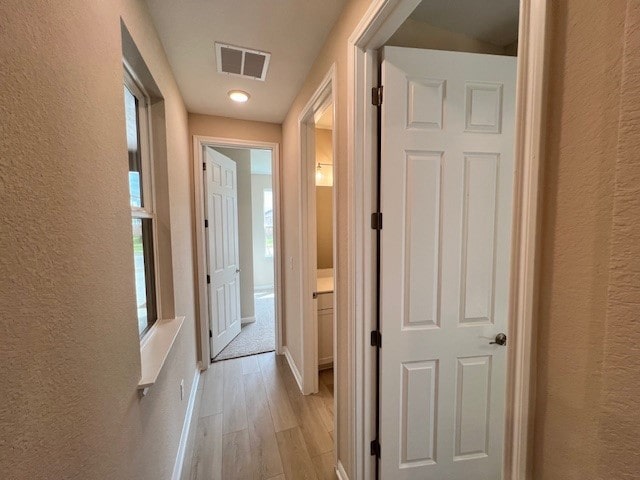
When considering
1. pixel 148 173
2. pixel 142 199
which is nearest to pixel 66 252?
pixel 142 199

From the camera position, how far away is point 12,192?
490mm

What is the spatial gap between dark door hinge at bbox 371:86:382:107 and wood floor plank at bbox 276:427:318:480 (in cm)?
209

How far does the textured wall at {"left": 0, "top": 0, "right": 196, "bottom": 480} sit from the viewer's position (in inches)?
19.2

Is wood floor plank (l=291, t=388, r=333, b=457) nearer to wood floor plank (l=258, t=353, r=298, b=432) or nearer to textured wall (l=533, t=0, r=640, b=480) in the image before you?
wood floor plank (l=258, t=353, r=298, b=432)

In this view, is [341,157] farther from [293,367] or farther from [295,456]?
[293,367]

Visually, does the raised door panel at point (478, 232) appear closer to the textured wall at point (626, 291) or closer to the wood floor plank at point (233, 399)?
the textured wall at point (626, 291)

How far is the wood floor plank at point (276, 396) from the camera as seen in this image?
2.09 metres

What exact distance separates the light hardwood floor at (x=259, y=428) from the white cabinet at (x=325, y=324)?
0.23 m

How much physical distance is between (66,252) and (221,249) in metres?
2.46

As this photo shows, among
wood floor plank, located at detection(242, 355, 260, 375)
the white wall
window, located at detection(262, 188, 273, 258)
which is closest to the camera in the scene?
wood floor plank, located at detection(242, 355, 260, 375)

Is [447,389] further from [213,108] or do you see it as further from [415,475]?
[213,108]

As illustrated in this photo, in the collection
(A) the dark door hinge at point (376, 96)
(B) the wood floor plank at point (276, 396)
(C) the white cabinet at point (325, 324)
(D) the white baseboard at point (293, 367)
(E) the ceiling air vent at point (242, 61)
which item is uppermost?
(E) the ceiling air vent at point (242, 61)

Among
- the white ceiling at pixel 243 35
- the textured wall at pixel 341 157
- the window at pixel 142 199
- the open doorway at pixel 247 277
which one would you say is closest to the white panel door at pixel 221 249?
the open doorway at pixel 247 277

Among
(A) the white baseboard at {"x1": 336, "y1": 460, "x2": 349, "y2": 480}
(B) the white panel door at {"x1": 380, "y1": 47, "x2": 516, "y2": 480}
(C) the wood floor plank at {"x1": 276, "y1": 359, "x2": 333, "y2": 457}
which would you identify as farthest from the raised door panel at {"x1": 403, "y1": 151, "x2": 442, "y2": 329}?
(C) the wood floor plank at {"x1": 276, "y1": 359, "x2": 333, "y2": 457}
